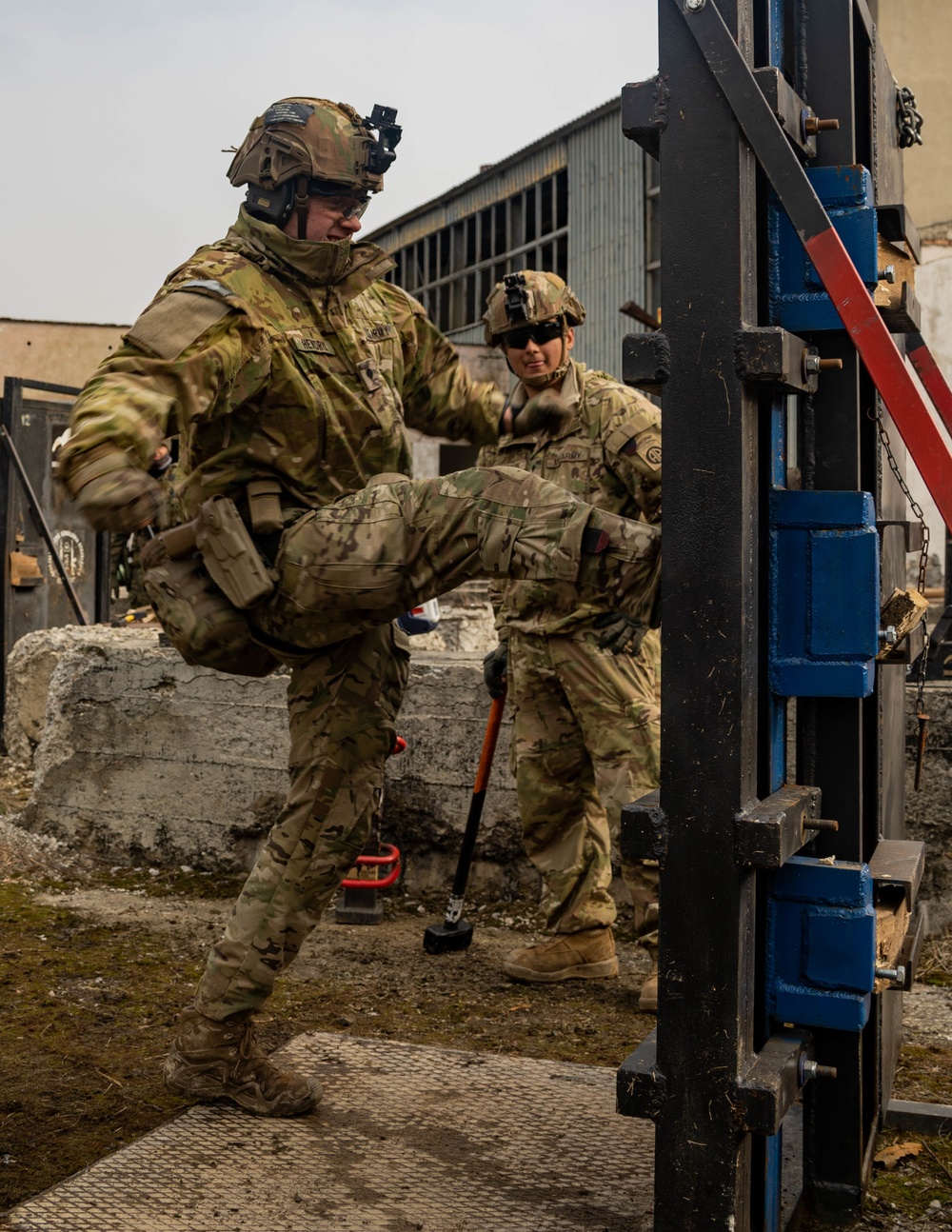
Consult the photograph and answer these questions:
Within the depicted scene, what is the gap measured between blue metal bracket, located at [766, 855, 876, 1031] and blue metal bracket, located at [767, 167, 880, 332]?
2.82 ft

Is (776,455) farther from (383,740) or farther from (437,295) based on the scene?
(437,295)

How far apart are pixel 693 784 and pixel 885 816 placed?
87 centimetres

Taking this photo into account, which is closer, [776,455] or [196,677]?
[776,455]

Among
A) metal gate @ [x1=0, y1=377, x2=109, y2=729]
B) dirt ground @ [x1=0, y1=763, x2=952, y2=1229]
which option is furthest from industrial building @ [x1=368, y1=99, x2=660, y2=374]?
dirt ground @ [x1=0, y1=763, x2=952, y2=1229]

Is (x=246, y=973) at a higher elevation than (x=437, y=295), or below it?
below

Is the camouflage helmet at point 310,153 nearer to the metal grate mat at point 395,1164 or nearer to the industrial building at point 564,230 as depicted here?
the metal grate mat at point 395,1164

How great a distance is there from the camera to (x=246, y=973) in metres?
2.87

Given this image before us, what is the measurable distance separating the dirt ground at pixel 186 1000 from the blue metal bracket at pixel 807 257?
164 cm

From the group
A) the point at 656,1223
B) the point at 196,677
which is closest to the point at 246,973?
the point at 656,1223

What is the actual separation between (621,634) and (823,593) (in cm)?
194

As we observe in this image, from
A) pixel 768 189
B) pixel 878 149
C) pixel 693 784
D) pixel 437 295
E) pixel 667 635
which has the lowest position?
pixel 693 784

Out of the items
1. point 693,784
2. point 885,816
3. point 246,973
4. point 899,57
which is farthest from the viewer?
point 899,57

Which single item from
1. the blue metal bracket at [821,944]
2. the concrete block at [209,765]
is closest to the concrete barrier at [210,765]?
the concrete block at [209,765]

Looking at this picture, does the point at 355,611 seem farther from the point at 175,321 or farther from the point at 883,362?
the point at 883,362
